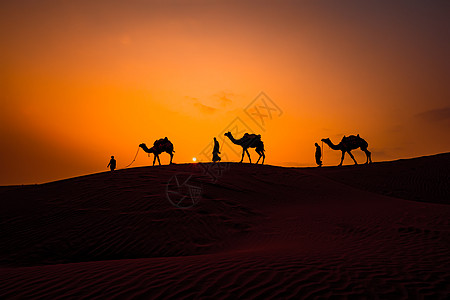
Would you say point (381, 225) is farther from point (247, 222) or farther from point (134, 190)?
point (134, 190)

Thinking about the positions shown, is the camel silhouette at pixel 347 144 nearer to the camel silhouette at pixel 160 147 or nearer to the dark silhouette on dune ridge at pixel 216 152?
the dark silhouette on dune ridge at pixel 216 152

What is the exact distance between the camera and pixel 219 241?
27.2 feet

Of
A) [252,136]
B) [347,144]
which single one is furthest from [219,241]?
[347,144]

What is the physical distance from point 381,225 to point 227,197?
5.39 metres

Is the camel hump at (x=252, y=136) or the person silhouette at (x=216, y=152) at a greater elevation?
the camel hump at (x=252, y=136)

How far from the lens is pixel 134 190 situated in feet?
37.8

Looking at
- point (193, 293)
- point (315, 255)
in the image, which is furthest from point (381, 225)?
point (193, 293)

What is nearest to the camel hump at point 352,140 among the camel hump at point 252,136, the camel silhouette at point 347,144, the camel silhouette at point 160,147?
the camel silhouette at point 347,144

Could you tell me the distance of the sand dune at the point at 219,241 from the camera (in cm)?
412

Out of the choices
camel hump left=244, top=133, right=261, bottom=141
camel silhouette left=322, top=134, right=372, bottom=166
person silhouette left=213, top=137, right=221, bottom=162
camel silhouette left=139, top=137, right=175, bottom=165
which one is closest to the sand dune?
person silhouette left=213, top=137, right=221, bottom=162

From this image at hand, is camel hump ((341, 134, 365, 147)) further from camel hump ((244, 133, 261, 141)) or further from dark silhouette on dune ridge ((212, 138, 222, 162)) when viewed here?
dark silhouette on dune ridge ((212, 138, 222, 162))

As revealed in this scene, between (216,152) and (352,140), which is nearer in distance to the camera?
(216,152)

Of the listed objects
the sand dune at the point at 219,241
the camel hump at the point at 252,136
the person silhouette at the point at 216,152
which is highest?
the camel hump at the point at 252,136

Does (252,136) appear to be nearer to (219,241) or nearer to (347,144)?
(347,144)
